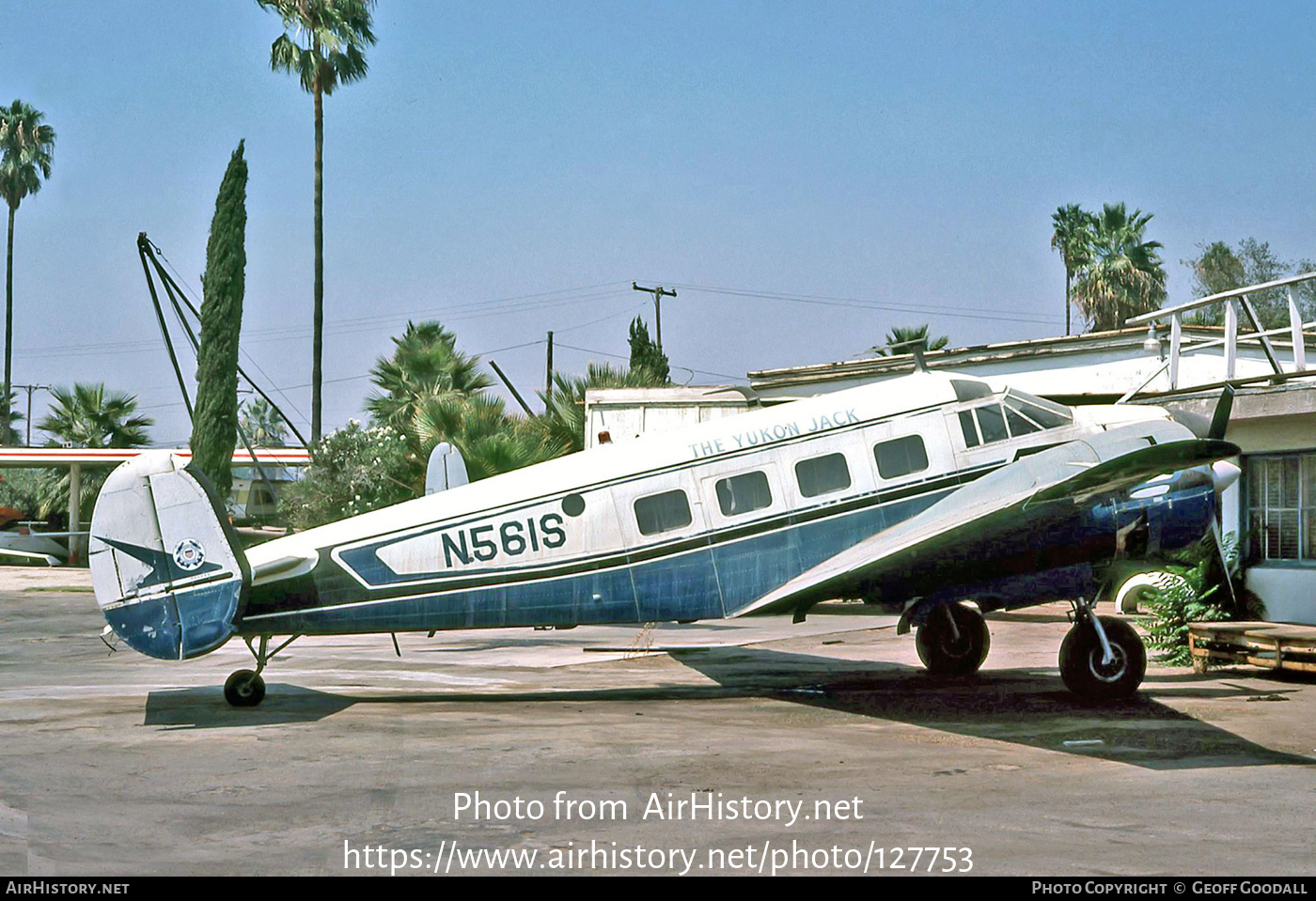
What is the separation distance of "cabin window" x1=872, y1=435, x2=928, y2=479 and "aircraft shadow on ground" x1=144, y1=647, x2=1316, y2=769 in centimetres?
250

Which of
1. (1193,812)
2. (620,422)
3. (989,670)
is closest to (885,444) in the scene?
(989,670)

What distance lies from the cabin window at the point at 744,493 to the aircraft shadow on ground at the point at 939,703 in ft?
7.44

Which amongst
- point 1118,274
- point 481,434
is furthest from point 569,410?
point 1118,274

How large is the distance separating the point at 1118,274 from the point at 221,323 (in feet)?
144

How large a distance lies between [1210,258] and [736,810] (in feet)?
245

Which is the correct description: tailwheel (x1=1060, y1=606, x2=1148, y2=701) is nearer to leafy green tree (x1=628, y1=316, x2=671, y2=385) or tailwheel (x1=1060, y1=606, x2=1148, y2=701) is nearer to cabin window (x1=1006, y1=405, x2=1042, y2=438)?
cabin window (x1=1006, y1=405, x2=1042, y2=438)

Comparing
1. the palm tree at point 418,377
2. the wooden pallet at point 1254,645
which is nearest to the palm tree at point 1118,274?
the palm tree at point 418,377

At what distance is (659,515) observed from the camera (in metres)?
13.0

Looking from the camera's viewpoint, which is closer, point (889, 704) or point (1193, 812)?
point (1193, 812)

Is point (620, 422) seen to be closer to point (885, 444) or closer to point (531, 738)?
point (885, 444)

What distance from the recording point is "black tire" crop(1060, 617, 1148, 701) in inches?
509

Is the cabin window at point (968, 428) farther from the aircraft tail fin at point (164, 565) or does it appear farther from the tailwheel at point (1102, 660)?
the aircraft tail fin at point (164, 565)

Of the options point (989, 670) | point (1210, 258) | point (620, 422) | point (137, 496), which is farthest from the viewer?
point (1210, 258)

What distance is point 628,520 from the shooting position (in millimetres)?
12977
